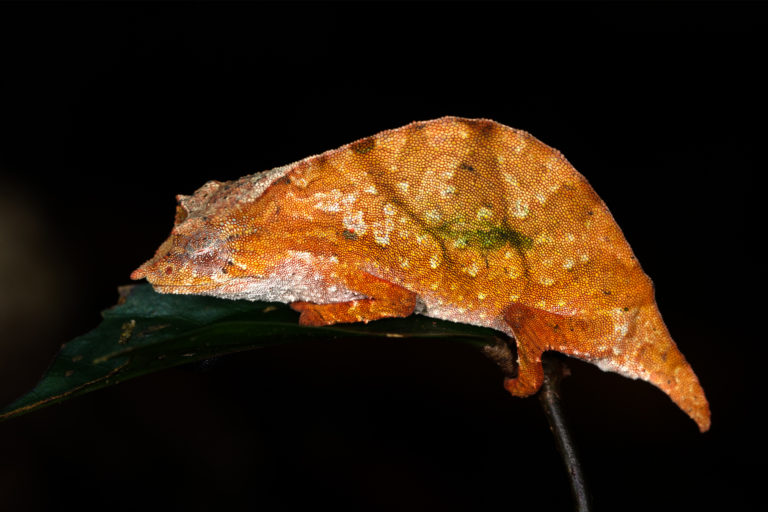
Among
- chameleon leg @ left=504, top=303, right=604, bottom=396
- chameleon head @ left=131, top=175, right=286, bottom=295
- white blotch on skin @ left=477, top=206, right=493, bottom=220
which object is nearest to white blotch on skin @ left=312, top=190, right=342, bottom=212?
chameleon head @ left=131, top=175, right=286, bottom=295

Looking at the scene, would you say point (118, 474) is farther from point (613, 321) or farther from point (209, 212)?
point (613, 321)

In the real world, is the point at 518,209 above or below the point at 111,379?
above

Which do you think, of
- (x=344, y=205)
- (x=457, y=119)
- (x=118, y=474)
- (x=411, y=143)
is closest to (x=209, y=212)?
(x=344, y=205)

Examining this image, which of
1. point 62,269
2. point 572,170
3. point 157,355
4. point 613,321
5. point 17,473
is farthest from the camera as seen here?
point 62,269

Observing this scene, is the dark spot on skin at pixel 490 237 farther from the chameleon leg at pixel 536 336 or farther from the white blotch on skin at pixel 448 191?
the chameleon leg at pixel 536 336

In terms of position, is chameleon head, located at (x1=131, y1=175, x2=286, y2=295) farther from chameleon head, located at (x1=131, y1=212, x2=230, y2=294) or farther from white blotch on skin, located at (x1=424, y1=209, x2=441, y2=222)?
white blotch on skin, located at (x1=424, y1=209, x2=441, y2=222)

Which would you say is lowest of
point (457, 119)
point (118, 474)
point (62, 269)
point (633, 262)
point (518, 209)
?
point (118, 474)

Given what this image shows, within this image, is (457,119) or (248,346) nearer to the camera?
(248,346)

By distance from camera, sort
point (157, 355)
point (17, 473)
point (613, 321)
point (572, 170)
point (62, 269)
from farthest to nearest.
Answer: point (62, 269) → point (17, 473) → point (613, 321) → point (572, 170) → point (157, 355)

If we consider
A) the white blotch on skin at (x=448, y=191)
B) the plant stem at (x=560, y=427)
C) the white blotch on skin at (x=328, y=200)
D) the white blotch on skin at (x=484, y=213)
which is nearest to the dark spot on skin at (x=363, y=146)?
the white blotch on skin at (x=328, y=200)
